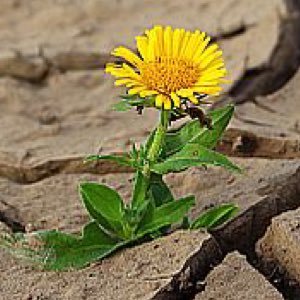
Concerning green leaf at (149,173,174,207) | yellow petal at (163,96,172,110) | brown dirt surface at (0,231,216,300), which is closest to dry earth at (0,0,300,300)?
brown dirt surface at (0,231,216,300)

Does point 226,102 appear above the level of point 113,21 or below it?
below

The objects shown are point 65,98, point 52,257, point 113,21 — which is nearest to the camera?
point 52,257

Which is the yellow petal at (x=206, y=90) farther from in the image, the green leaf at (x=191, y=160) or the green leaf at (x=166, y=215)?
the green leaf at (x=166, y=215)

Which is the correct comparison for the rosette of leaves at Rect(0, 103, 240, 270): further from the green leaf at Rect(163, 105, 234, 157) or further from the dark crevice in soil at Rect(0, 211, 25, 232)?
the dark crevice in soil at Rect(0, 211, 25, 232)

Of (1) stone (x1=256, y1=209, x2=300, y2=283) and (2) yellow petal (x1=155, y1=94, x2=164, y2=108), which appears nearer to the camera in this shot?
(2) yellow petal (x1=155, y1=94, x2=164, y2=108)

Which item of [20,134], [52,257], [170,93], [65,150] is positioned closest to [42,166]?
[65,150]

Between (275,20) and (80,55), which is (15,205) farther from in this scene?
(275,20)

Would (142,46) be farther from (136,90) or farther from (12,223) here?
(12,223)
